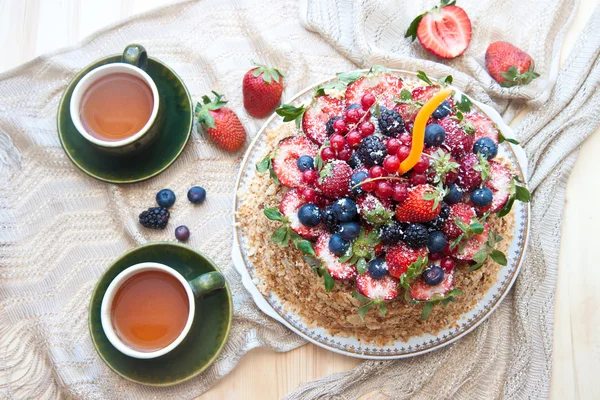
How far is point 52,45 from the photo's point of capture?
7.39ft

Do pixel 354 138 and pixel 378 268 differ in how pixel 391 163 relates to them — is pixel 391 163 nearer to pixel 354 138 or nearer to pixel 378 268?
pixel 354 138

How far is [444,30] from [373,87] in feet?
1.86

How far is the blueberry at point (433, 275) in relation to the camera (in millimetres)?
1662

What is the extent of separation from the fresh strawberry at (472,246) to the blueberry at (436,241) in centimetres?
8

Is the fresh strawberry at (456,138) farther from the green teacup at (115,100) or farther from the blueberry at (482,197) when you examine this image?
the green teacup at (115,100)

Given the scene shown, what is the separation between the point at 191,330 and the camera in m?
1.98

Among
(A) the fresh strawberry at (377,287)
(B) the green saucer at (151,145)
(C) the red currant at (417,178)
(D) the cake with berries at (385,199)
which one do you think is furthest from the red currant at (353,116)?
(B) the green saucer at (151,145)

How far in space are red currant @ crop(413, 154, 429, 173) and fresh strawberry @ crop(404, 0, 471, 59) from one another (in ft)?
2.42

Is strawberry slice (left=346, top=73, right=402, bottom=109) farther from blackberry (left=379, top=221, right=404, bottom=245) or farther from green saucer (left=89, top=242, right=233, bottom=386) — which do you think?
green saucer (left=89, top=242, right=233, bottom=386)

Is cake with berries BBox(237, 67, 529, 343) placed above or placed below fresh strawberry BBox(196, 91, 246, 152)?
above

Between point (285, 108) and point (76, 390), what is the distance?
3.89 ft

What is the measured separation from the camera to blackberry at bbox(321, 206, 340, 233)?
1.66 meters

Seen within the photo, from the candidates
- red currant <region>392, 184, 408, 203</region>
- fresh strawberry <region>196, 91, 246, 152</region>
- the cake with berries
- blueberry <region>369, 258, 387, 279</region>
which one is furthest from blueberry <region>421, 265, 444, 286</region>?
fresh strawberry <region>196, 91, 246, 152</region>

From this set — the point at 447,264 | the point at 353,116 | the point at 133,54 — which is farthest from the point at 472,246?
the point at 133,54
